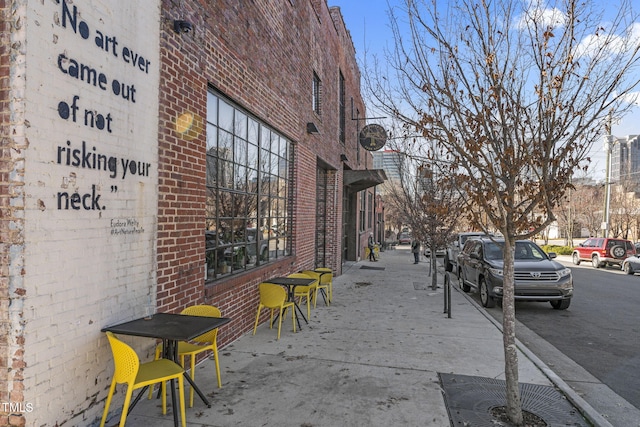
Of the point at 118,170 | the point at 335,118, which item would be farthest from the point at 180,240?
the point at 335,118

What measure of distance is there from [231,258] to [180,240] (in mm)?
1645

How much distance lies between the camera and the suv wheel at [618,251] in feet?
64.8

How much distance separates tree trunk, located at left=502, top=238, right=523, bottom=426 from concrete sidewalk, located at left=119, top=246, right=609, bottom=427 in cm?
61

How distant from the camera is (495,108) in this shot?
3781mm

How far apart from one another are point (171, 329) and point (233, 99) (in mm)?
3543

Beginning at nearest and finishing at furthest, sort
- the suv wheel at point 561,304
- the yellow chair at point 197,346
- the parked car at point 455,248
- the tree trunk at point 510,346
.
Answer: the tree trunk at point 510,346 → the yellow chair at point 197,346 → the suv wheel at point 561,304 → the parked car at point 455,248

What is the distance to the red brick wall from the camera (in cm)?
413

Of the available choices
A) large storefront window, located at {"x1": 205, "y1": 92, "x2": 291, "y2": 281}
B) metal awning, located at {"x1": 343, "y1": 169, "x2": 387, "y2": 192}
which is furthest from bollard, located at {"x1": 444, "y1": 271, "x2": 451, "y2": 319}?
metal awning, located at {"x1": 343, "y1": 169, "x2": 387, "y2": 192}

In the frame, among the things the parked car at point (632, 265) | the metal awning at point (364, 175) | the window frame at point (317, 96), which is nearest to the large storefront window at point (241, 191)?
the window frame at point (317, 96)

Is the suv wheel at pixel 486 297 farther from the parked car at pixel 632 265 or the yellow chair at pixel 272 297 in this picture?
the parked car at pixel 632 265

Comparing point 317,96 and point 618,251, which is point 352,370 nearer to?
point 317,96

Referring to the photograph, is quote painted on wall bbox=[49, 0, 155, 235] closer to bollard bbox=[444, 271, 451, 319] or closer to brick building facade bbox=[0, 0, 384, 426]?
brick building facade bbox=[0, 0, 384, 426]

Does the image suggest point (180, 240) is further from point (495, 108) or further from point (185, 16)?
point (495, 108)

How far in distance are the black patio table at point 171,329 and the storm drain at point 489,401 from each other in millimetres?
2339
